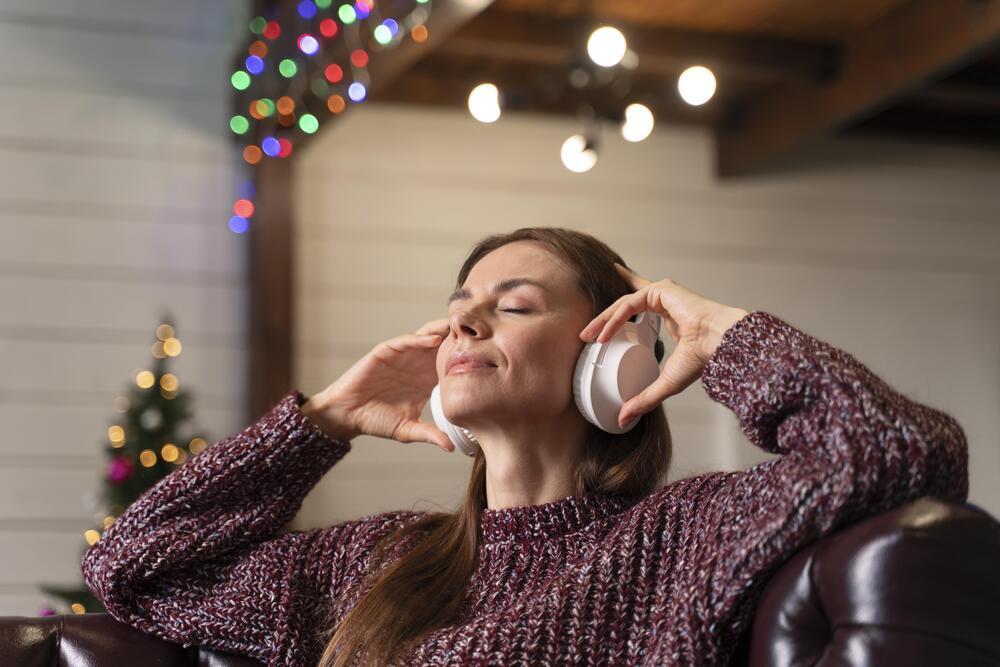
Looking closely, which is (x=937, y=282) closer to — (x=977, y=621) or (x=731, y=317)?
(x=731, y=317)

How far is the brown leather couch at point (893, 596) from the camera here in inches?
40.2

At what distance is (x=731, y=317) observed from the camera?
1.45m

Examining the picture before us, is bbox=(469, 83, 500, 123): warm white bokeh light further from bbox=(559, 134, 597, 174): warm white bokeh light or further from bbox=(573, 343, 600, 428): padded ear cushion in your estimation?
bbox=(573, 343, 600, 428): padded ear cushion

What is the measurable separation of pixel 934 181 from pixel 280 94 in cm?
294

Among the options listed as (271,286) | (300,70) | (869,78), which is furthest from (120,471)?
(869,78)

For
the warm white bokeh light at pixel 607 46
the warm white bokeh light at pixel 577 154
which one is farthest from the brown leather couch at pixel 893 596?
the warm white bokeh light at pixel 577 154

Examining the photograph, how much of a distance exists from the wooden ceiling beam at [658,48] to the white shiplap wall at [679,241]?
0.45 metres

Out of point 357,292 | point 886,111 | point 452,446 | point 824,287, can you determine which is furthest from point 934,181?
point 452,446

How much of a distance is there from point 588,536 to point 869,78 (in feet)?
10.7

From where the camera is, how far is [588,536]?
5.23ft

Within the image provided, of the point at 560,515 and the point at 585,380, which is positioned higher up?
the point at 585,380

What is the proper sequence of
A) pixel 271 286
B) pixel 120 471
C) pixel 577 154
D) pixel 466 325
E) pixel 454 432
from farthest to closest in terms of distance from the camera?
pixel 271 286 → pixel 577 154 → pixel 120 471 → pixel 454 432 → pixel 466 325

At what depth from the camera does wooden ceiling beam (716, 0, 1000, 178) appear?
384cm

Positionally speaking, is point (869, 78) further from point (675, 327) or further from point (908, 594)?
point (908, 594)
